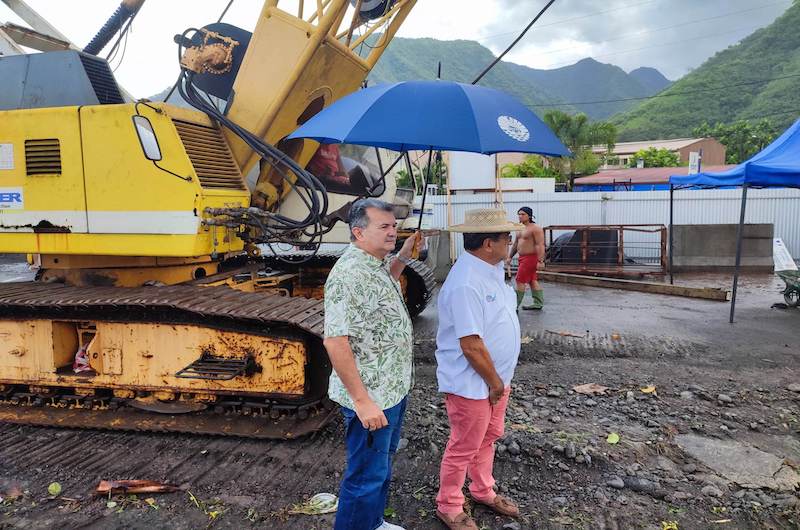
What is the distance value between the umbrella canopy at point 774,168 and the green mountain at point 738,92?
209ft

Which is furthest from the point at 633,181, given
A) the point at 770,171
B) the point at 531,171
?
the point at 770,171

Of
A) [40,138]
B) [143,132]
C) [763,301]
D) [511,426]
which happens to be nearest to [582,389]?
[511,426]

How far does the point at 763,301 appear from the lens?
9.18 m

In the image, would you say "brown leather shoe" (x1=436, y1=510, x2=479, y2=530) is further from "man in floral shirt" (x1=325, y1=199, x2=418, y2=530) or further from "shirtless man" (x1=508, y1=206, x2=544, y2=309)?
"shirtless man" (x1=508, y1=206, x2=544, y2=309)

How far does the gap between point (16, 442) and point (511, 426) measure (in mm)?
3608

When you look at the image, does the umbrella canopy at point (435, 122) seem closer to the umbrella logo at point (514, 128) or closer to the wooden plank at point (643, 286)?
the umbrella logo at point (514, 128)

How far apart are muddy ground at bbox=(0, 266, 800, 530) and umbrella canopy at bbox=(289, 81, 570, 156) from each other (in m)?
1.97

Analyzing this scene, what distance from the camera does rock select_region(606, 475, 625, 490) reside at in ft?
11.1

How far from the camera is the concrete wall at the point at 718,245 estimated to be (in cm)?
1295

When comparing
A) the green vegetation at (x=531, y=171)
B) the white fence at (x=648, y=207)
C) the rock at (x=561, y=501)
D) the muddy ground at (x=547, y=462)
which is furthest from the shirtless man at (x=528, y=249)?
the green vegetation at (x=531, y=171)

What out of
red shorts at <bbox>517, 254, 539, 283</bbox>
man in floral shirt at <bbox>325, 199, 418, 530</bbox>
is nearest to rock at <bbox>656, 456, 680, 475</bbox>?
man in floral shirt at <bbox>325, 199, 418, 530</bbox>

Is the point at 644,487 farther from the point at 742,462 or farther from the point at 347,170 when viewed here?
the point at 347,170

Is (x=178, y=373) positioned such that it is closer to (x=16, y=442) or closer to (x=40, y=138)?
(x=16, y=442)

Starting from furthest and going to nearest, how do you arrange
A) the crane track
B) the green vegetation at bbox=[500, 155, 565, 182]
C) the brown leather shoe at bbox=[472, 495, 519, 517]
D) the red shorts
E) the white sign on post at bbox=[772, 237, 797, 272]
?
the green vegetation at bbox=[500, 155, 565, 182] → the white sign on post at bbox=[772, 237, 797, 272] → the red shorts → the crane track → the brown leather shoe at bbox=[472, 495, 519, 517]
